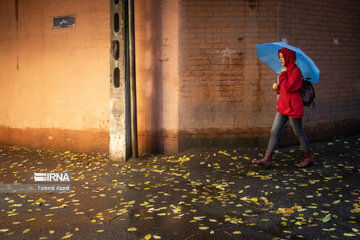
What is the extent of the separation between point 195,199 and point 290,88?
8.18 ft

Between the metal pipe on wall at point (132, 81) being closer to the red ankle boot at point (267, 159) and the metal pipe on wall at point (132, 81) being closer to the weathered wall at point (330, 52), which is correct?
the red ankle boot at point (267, 159)

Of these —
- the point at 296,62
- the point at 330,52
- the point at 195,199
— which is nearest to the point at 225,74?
the point at 296,62

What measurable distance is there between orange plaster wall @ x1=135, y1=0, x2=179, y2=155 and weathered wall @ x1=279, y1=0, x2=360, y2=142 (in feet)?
7.95

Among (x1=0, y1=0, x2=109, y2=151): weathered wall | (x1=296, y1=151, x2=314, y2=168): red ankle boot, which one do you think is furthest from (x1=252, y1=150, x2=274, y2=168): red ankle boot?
(x1=0, y1=0, x2=109, y2=151): weathered wall

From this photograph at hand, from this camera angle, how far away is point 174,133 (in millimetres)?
8531

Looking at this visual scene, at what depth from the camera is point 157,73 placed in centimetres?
864

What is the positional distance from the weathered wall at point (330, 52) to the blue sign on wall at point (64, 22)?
5.11 metres

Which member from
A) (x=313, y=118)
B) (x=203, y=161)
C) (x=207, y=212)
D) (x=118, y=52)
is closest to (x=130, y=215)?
(x=207, y=212)

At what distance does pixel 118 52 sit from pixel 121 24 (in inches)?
23.1

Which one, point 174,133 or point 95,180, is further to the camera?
point 174,133

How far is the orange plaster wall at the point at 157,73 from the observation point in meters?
8.40

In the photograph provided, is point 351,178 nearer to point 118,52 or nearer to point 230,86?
point 230,86

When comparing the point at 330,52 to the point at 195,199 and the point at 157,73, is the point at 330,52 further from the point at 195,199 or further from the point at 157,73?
the point at 195,199

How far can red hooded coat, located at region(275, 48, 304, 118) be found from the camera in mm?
6422
